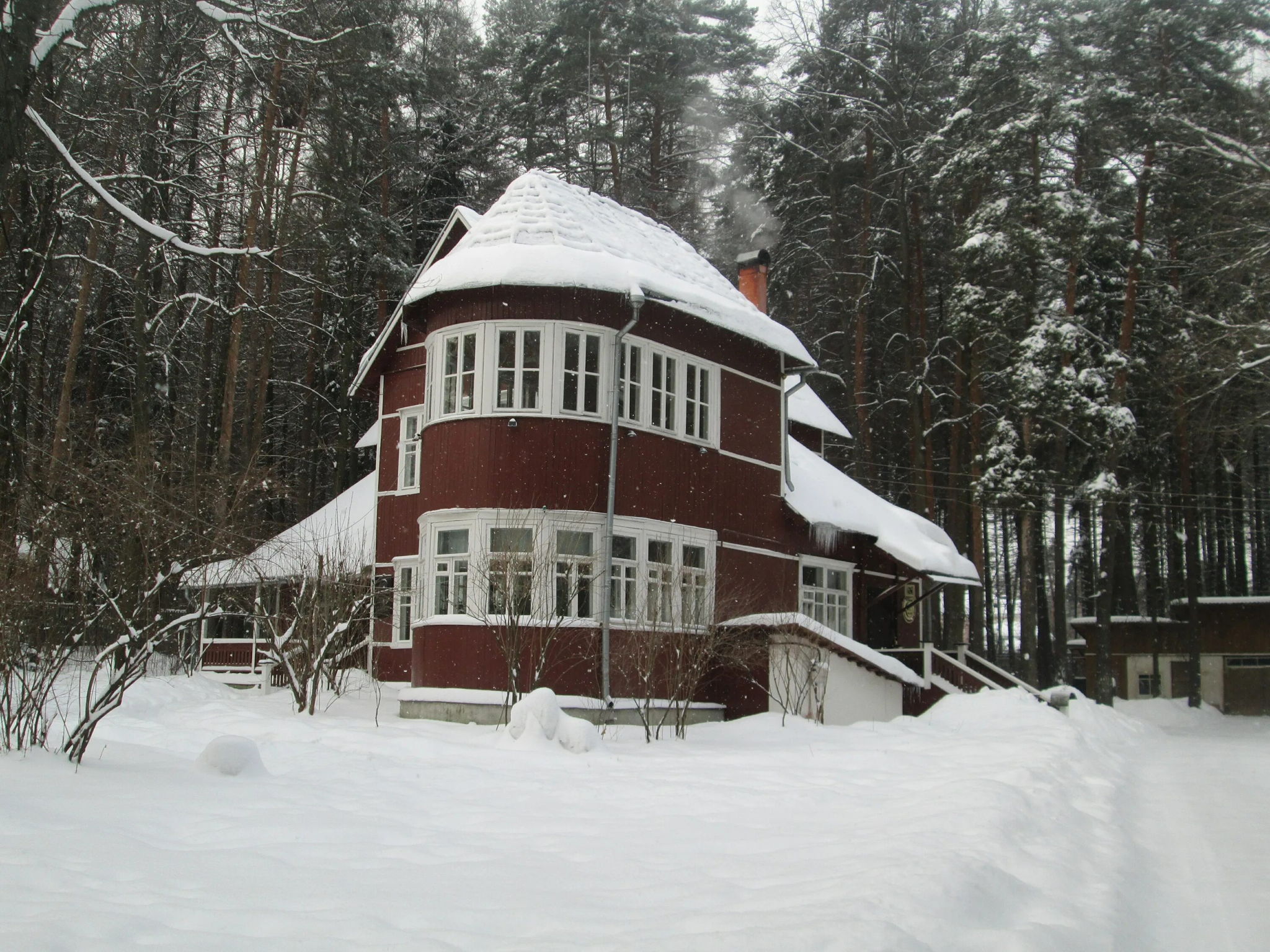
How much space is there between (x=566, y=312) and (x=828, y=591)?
8.72 m

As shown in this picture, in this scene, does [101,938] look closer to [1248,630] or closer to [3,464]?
[3,464]

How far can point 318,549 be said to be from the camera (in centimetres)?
1828

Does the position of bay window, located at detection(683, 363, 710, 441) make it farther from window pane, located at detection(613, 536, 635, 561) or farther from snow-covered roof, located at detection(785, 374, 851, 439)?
snow-covered roof, located at detection(785, 374, 851, 439)

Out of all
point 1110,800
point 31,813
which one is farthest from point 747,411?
point 31,813

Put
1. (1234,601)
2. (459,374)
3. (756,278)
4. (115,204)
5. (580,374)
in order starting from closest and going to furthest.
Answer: (115,204), (580,374), (459,374), (756,278), (1234,601)

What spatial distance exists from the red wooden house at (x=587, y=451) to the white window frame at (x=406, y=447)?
13.6ft

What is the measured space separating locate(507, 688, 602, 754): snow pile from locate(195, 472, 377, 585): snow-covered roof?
3721 millimetres

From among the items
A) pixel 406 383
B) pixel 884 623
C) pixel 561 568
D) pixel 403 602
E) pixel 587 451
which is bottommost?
pixel 884 623

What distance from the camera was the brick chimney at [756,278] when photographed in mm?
26125

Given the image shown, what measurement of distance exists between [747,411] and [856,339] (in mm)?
12800

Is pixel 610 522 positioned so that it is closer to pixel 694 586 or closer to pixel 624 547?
pixel 624 547

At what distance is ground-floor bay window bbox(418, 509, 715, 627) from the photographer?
1481 centimetres

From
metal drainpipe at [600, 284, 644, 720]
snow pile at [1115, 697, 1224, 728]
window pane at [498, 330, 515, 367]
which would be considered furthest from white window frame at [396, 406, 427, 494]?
snow pile at [1115, 697, 1224, 728]

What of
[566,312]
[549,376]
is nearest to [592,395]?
[549,376]
